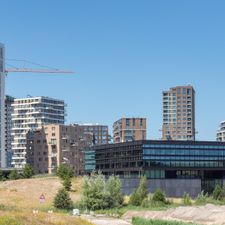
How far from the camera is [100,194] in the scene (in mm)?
115500

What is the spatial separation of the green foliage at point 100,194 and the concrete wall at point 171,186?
114ft

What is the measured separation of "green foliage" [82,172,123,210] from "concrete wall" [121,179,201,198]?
114 ft

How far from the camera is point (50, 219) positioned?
161 feet

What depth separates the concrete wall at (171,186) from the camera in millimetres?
154250

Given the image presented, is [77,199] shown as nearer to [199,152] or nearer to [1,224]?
[199,152]

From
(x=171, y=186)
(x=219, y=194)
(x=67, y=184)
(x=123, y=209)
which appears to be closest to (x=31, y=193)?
(x=67, y=184)

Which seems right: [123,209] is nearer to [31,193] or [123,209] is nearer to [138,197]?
[138,197]

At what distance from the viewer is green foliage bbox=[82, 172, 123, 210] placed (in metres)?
115

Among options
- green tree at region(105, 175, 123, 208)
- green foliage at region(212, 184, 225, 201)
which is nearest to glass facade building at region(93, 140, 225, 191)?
green foliage at region(212, 184, 225, 201)

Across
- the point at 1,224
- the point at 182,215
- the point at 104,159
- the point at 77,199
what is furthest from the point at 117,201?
the point at 1,224

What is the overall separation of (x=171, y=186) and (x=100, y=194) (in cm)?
4625

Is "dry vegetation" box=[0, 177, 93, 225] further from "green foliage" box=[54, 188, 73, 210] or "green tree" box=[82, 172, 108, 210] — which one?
"green tree" box=[82, 172, 108, 210]

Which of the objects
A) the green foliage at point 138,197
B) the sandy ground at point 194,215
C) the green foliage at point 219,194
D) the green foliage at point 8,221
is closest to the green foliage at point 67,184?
the green foliage at point 138,197

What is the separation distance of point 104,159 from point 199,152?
2880cm
